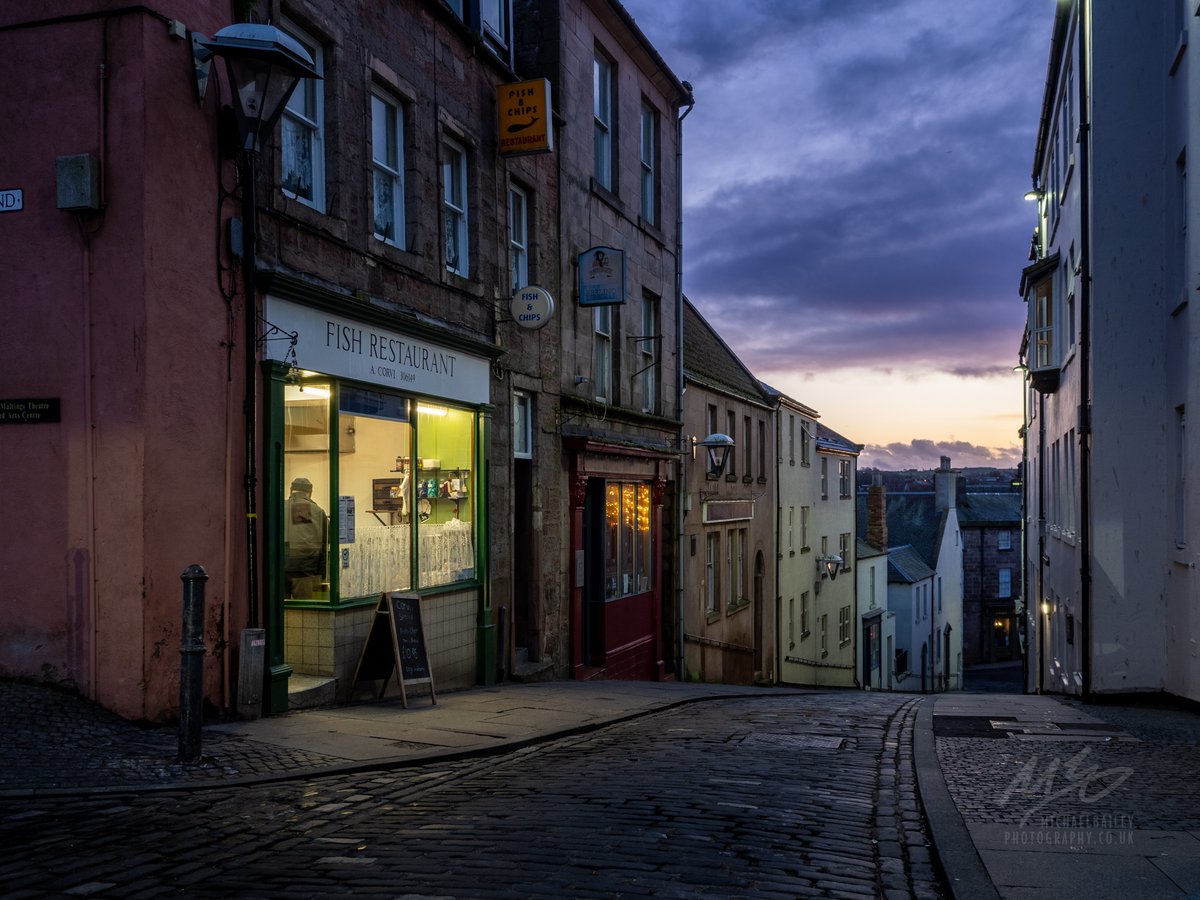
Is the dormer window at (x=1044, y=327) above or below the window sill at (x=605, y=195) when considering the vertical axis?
below

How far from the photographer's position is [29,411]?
8906 mm

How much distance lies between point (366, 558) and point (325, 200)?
3.75m

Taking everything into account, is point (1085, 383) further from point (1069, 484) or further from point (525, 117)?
point (525, 117)

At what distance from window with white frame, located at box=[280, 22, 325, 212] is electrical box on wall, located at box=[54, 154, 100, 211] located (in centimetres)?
209

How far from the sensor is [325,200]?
11320 mm

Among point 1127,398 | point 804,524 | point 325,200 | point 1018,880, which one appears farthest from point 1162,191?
point 804,524

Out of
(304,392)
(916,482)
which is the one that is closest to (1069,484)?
(304,392)

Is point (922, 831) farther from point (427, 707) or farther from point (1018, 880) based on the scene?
point (427, 707)

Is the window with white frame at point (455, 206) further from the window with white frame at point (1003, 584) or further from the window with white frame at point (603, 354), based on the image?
the window with white frame at point (1003, 584)

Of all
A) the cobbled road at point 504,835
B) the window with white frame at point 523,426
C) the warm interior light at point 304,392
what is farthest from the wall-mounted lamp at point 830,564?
the cobbled road at point 504,835

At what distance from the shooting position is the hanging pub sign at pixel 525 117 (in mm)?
15008

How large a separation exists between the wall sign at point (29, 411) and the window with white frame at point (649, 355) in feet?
44.6

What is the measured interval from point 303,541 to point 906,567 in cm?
5225

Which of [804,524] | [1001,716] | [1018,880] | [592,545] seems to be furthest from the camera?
[804,524]
